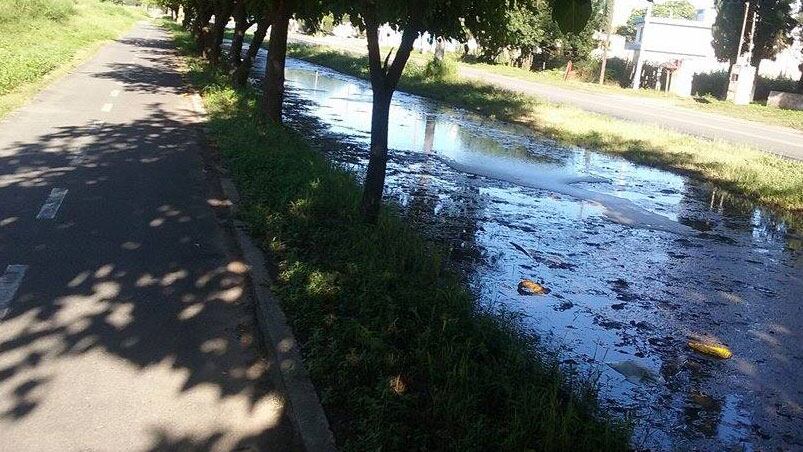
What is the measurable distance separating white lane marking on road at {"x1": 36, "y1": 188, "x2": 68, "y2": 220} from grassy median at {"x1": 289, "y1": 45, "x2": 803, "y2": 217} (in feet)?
35.2

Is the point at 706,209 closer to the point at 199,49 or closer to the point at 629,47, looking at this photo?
the point at 199,49

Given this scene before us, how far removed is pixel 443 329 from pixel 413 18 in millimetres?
3100

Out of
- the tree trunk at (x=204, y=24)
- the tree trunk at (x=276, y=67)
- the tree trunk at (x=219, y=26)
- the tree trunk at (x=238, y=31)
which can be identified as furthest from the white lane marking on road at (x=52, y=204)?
the tree trunk at (x=204, y=24)

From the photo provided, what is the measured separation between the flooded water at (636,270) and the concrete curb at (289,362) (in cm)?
186

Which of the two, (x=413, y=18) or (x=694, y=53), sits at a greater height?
(x=694, y=53)

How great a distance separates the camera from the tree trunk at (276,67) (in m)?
12.8

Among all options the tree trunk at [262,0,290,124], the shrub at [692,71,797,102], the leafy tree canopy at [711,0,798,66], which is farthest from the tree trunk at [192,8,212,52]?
the leafy tree canopy at [711,0,798,66]

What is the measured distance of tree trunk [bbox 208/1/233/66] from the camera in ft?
67.3

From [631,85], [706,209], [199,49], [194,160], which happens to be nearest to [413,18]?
[194,160]

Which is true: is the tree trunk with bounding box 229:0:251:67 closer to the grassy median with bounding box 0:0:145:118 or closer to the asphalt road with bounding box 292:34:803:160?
the grassy median with bounding box 0:0:145:118

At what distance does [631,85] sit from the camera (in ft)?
148

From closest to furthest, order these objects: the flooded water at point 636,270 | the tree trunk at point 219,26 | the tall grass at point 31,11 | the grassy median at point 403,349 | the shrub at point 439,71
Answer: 1. the grassy median at point 403,349
2. the flooded water at point 636,270
3. the tree trunk at point 219,26
4. the shrub at point 439,71
5. the tall grass at point 31,11

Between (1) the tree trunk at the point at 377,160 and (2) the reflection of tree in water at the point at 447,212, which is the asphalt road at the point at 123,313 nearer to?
(1) the tree trunk at the point at 377,160

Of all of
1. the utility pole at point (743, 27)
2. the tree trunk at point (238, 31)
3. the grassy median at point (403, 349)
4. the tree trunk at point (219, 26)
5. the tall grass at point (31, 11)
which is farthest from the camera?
the utility pole at point (743, 27)
